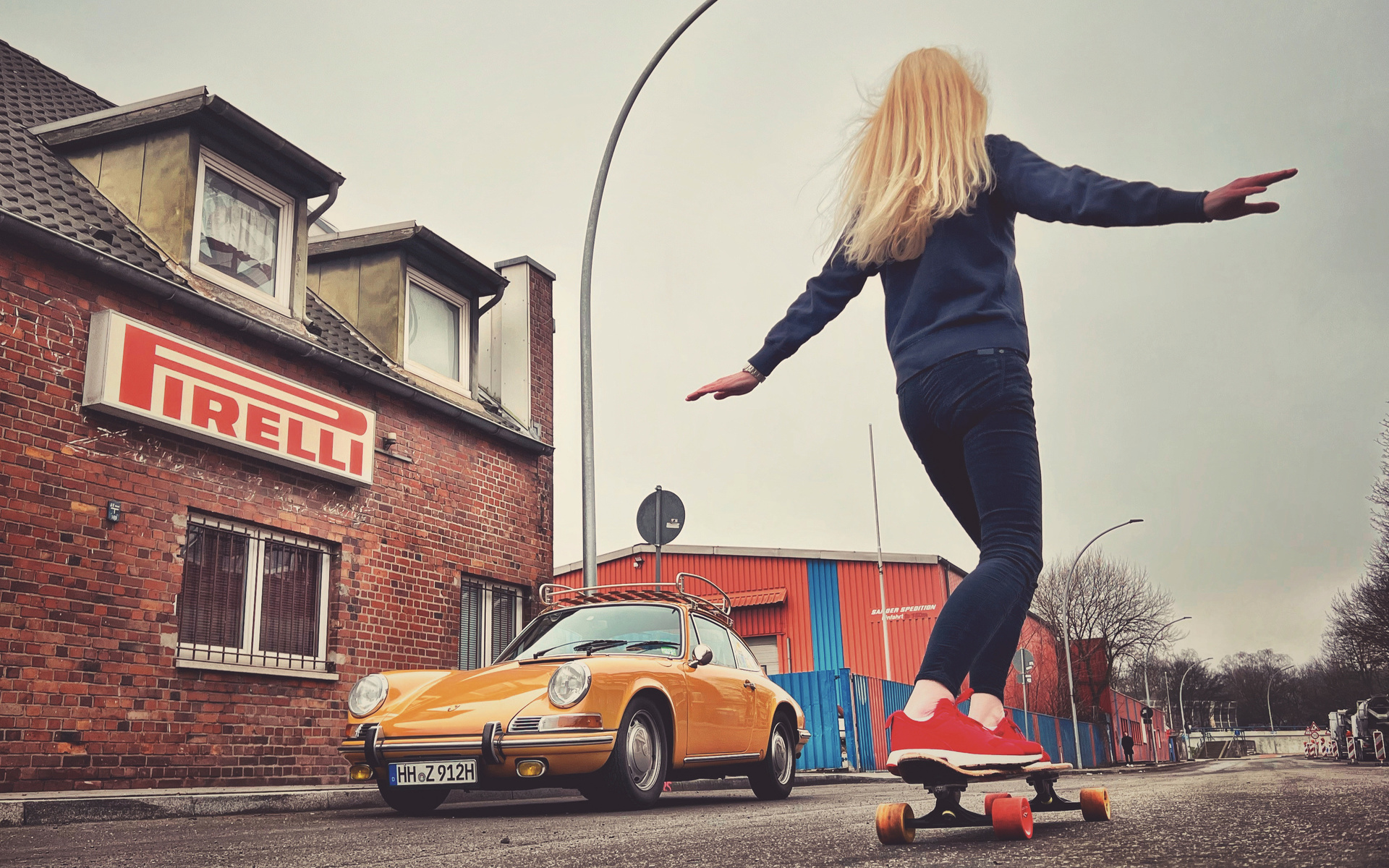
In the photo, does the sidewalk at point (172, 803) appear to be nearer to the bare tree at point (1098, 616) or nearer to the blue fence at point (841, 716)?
the blue fence at point (841, 716)

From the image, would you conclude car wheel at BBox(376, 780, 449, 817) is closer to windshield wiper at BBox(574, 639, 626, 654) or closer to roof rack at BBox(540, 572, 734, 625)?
windshield wiper at BBox(574, 639, 626, 654)

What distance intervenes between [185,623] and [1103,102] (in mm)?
8224

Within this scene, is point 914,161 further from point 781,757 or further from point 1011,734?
point 781,757

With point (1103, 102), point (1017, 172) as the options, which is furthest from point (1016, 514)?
point (1103, 102)

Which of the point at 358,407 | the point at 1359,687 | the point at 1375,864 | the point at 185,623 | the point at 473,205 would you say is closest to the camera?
the point at 1375,864

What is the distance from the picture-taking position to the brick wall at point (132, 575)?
7.89 metres

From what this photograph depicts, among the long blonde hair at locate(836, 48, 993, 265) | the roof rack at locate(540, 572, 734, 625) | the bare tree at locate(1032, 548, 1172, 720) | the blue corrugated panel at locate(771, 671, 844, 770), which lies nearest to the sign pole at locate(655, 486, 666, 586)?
the roof rack at locate(540, 572, 734, 625)

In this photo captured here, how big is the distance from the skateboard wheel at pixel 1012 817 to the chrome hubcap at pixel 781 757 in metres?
6.37

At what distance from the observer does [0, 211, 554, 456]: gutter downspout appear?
8.24m

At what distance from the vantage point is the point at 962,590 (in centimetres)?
290

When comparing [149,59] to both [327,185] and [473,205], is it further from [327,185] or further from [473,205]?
[473,205]

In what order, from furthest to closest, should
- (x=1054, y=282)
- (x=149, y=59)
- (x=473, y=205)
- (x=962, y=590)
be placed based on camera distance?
(x=473, y=205) → (x=149, y=59) → (x=1054, y=282) → (x=962, y=590)

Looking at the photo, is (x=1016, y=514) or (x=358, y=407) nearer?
(x=1016, y=514)

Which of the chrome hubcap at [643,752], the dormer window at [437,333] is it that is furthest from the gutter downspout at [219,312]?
the chrome hubcap at [643,752]
